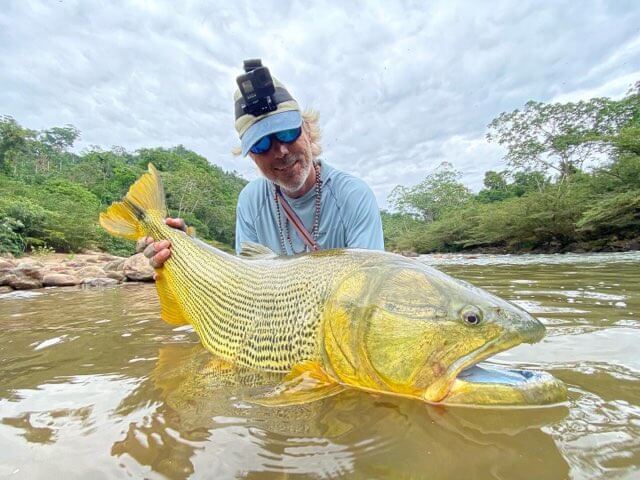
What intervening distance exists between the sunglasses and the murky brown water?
5.31ft

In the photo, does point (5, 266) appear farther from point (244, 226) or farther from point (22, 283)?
point (244, 226)

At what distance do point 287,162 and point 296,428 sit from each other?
2.22 meters

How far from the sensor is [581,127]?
3005cm

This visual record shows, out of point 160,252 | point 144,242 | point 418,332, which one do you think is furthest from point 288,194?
point 418,332

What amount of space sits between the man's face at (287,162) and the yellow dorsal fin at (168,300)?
1151 millimetres

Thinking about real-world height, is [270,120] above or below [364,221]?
above

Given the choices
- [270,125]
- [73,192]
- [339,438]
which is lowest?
[339,438]

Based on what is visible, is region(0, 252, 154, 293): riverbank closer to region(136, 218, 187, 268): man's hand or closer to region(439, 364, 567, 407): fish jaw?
region(136, 218, 187, 268): man's hand

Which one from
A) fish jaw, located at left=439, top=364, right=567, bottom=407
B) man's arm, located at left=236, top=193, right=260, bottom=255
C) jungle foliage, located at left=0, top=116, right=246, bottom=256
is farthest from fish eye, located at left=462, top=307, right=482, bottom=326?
jungle foliage, located at left=0, top=116, right=246, bottom=256

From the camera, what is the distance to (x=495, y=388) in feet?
5.16

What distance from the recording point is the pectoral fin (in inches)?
68.4

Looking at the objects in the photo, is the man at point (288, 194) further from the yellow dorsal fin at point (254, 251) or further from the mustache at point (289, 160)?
the yellow dorsal fin at point (254, 251)

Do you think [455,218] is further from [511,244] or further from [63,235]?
[63,235]

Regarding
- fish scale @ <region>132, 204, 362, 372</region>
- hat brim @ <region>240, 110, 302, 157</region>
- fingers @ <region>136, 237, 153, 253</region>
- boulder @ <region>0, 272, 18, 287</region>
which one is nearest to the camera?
fish scale @ <region>132, 204, 362, 372</region>
